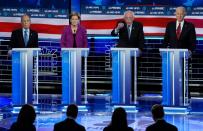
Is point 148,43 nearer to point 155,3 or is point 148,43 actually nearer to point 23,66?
point 155,3

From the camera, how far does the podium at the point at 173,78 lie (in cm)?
923

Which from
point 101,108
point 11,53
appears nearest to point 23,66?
point 11,53

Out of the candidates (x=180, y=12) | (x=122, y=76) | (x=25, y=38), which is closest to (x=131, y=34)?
(x=122, y=76)

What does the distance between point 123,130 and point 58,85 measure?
824 cm

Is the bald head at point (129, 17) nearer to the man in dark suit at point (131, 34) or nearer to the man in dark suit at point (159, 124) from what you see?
the man in dark suit at point (131, 34)

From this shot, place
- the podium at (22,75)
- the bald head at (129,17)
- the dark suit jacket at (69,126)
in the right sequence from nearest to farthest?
the dark suit jacket at (69,126)
the podium at (22,75)
the bald head at (129,17)

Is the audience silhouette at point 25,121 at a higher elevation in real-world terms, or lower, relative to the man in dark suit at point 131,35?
lower

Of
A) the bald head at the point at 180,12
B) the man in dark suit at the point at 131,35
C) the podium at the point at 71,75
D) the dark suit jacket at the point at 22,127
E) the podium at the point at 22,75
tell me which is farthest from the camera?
the man in dark suit at the point at 131,35

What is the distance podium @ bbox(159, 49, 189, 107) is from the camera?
923cm

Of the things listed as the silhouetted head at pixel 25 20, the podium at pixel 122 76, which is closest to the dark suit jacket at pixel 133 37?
the podium at pixel 122 76

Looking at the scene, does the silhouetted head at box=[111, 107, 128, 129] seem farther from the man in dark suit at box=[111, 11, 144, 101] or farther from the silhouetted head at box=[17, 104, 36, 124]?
the man in dark suit at box=[111, 11, 144, 101]

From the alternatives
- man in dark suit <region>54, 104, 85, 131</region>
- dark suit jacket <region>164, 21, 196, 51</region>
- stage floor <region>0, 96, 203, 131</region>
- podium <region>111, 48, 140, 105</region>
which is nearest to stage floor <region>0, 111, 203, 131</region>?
stage floor <region>0, 96, 203, 131</region>

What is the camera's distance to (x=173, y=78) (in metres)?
9.27

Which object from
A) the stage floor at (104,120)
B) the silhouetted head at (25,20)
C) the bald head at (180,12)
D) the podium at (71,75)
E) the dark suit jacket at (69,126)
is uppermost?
the bald head at (180,12)
